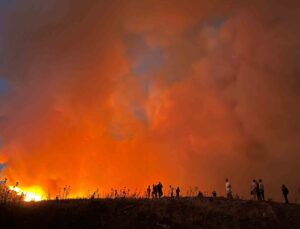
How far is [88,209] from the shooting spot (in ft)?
113

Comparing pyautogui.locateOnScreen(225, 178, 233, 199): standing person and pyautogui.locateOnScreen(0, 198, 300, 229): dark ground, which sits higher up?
pyautogui.locateOnScreen(225, 178, 233, 199): standing person

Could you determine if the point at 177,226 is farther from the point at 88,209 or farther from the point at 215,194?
the point at 215,194

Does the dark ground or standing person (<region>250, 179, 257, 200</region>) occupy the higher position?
standing person (<region>250, 179, 257, 200</region>)

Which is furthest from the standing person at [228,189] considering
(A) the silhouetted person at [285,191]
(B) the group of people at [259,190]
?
(A) the silhouetted person at [285,191]

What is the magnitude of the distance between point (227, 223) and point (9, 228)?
1926cm

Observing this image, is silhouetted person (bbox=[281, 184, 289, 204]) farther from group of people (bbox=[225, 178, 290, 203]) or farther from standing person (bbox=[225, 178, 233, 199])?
standing person (bbox=[225, 178, 233, 199])

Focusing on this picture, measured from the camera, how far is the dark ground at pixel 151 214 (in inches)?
1246

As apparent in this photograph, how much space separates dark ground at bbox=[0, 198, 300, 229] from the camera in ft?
104

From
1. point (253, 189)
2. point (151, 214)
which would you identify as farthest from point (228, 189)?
point (151, 214)

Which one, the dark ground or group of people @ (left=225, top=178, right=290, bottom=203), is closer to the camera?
the dark ground

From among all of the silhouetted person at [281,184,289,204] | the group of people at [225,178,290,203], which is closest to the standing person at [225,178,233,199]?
the group of people at [225,178,290,203]

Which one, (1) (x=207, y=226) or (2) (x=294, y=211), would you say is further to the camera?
(2) (x=294, y=211)

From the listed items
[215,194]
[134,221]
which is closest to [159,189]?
[215,194]

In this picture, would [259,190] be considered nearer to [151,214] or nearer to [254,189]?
[254,189]
